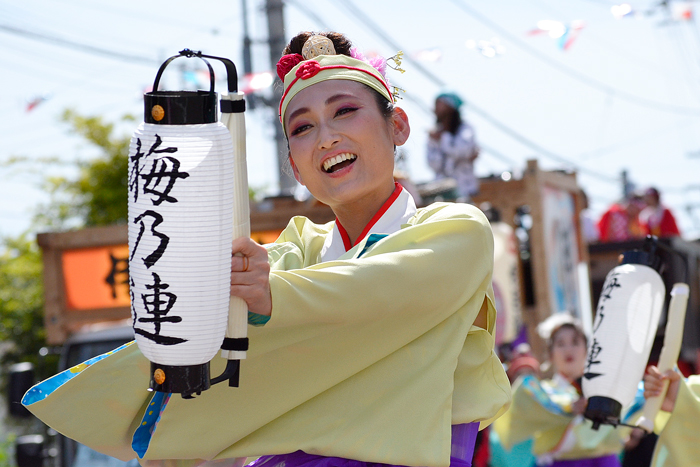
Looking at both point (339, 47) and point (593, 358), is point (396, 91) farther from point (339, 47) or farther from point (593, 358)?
point (593, 358)

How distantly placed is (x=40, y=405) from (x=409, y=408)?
747 millimetres

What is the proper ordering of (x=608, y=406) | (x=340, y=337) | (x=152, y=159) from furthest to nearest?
(x=608, y=406), (x=340, y=337), (x=152, y=159)

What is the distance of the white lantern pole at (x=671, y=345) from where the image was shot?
295 centimetres

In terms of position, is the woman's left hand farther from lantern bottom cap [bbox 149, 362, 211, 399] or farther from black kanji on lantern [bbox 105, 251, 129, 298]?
black kanji on lantern [bbox 105, 251, 129, 298]

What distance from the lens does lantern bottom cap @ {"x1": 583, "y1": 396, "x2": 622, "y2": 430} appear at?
2.79m

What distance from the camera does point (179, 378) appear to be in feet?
4.24

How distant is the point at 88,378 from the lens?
5.58ft

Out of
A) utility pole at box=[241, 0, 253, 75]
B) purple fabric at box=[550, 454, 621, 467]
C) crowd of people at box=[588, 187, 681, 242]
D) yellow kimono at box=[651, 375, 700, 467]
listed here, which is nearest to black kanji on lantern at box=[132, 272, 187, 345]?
yellow kimono at box=[651, 375, 700, 467]

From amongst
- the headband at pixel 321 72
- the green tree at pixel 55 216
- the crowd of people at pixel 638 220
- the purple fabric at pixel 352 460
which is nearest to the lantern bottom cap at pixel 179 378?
the purple fabric at pixel 352 460

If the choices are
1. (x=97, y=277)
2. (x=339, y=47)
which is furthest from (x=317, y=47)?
(x=97, y=277)

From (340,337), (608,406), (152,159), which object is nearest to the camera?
(152,159)

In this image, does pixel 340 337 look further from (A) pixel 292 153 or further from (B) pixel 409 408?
(A) pixel 292 153

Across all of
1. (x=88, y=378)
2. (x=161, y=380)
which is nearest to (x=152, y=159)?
(x=161, y=380)

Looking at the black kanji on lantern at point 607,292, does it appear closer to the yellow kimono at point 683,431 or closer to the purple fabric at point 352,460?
the yellow kimono at point 683,431
